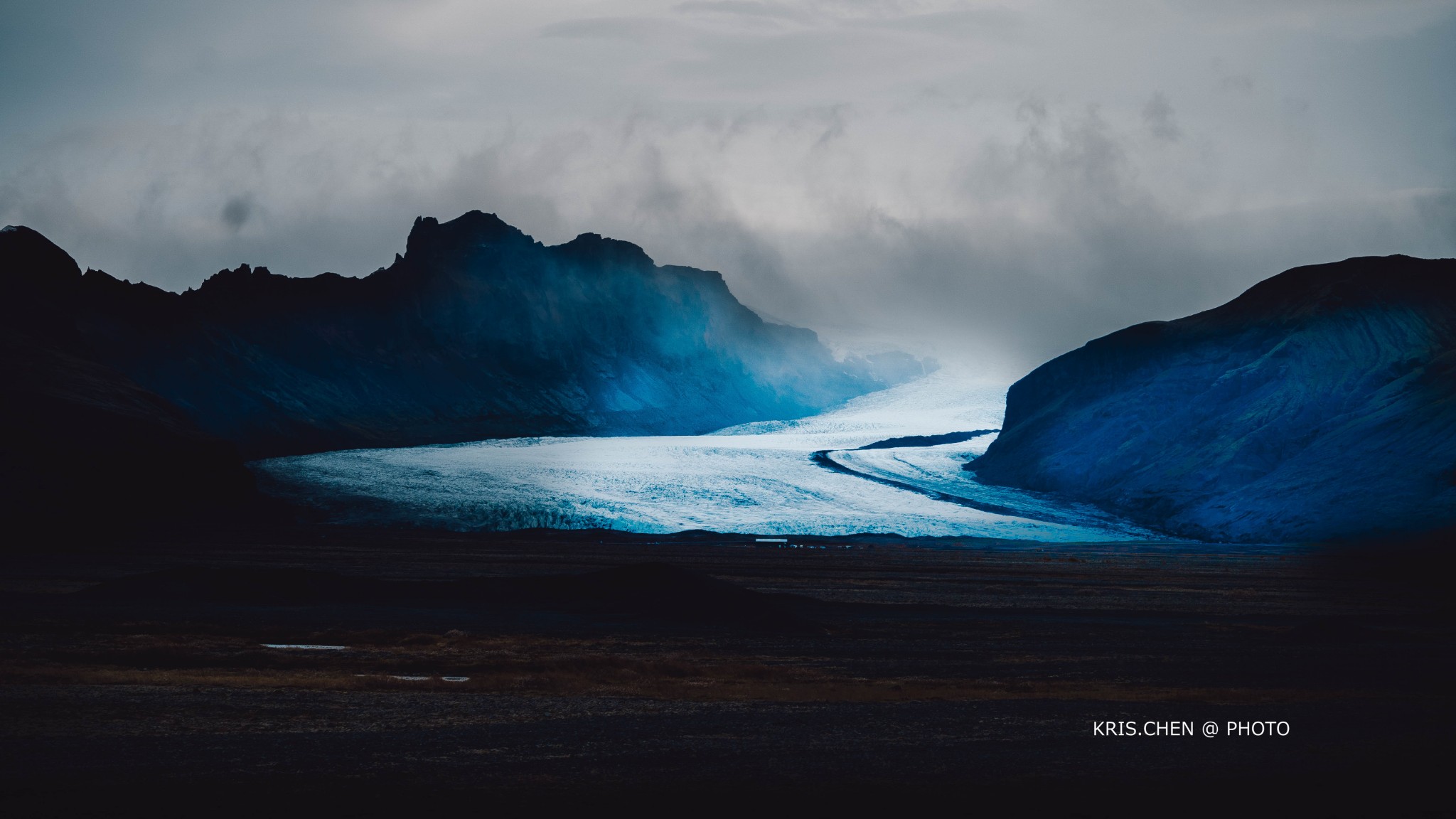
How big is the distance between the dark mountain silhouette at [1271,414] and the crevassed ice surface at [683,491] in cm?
531

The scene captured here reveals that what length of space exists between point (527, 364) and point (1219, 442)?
12937cm

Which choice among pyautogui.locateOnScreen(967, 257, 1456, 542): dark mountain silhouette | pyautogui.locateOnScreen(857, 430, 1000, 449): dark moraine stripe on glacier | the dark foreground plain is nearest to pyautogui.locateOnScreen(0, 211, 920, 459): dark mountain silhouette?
pyautogui.locateOnScreen(857, 430, 1000, 449): dark moraine stripe on glacier

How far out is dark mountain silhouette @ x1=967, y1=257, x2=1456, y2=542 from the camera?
67.8 metres

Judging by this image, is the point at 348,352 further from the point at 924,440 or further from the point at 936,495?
the point at 936,495

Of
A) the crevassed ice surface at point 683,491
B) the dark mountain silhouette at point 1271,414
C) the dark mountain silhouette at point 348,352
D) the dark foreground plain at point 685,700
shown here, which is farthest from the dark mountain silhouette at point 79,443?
the dark mountain silhouette at point 1271,414

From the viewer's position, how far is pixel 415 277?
18825 centimetres

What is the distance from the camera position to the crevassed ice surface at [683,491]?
75.6 m

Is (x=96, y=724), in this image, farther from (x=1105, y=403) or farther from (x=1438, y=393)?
(x=1105, y=403)

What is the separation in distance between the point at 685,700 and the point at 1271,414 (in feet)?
245

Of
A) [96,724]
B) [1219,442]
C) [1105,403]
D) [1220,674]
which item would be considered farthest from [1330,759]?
[1105,403]

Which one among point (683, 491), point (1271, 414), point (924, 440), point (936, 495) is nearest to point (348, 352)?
point (924, 440)

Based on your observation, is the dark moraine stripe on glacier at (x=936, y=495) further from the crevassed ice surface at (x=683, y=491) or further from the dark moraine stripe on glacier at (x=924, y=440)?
the dark moraine stripe on glacier at (x=924, y=440)

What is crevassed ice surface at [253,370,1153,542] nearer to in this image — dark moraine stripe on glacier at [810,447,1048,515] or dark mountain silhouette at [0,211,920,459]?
dark moraine stripe on glacier at [810,447,1048,515]

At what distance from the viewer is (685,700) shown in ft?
52.8
